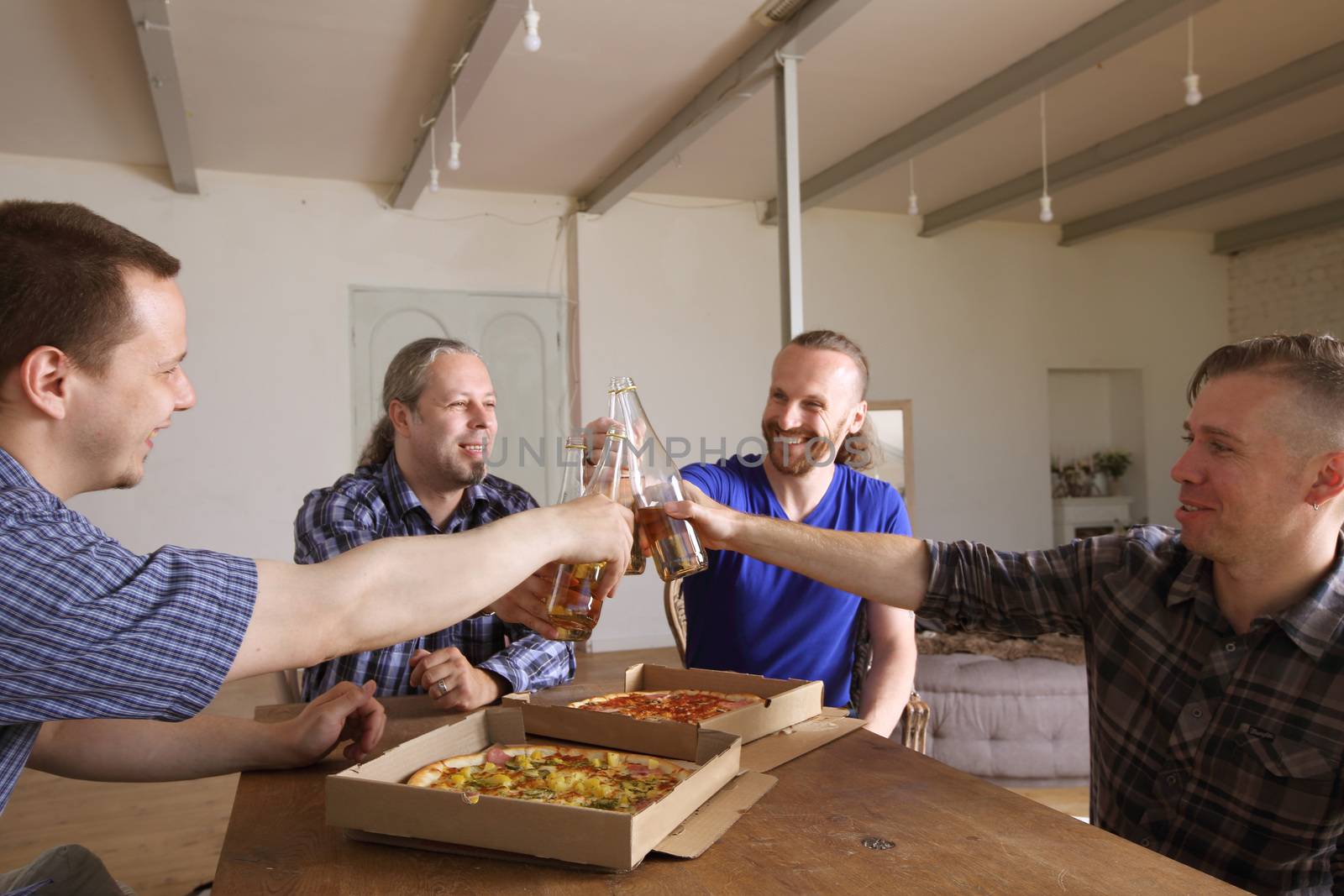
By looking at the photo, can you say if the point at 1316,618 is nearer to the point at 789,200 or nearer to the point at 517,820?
the point at 517,820

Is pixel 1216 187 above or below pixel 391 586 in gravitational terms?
above

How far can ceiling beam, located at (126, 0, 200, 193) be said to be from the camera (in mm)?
3938

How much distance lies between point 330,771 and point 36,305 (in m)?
0.72

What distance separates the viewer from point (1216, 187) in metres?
7.22

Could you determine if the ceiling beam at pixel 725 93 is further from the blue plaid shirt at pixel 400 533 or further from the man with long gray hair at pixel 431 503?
the blue plaid shirt at pixel 400 533

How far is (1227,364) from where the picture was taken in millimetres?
1435

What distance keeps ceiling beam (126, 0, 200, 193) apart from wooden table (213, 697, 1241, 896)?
3.77 meters

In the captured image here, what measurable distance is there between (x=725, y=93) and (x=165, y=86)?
266 centimetres

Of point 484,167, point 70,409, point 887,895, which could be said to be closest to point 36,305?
point 70,409

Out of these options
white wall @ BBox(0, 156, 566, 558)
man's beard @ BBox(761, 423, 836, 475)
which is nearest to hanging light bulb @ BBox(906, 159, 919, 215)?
white wall @ BBox(0, 156, 566, 558)

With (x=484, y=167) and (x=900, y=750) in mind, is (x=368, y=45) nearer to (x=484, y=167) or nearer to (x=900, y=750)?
(x=484, y=167)

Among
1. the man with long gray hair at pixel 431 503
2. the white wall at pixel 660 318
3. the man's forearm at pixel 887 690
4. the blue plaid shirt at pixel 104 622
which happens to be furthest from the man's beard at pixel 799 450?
the white wall at pixel 660 318

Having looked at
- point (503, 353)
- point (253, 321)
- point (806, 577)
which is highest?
point (253, 321)

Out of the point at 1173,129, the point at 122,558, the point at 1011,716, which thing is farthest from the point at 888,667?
the point at 1173,129
